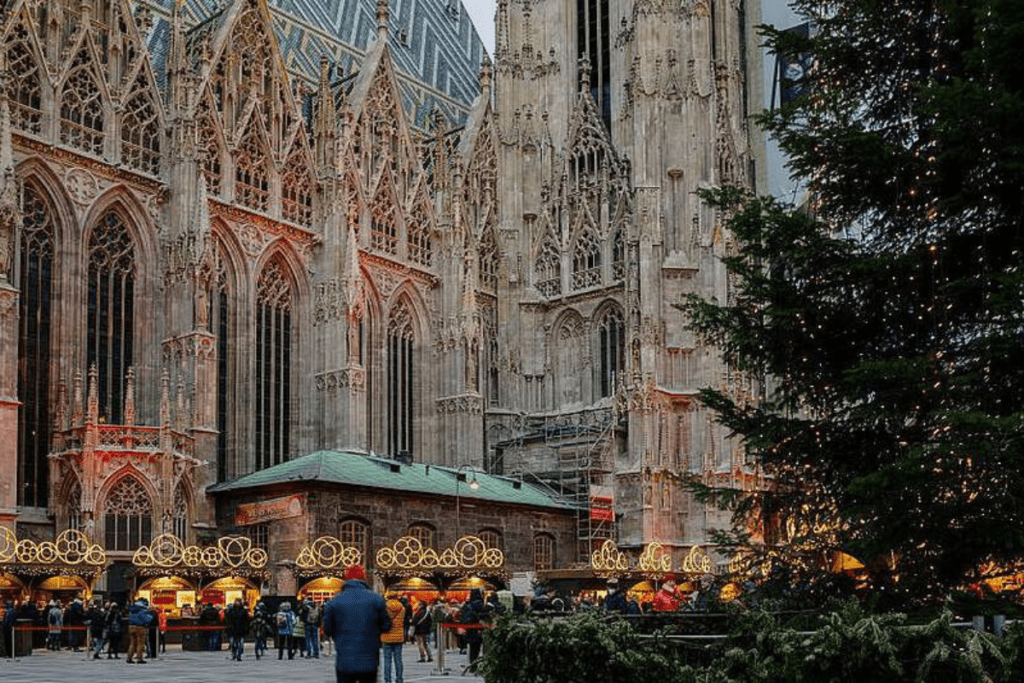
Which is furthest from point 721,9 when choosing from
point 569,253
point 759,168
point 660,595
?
point 660,595

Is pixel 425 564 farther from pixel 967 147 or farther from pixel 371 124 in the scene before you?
pixel 967 147

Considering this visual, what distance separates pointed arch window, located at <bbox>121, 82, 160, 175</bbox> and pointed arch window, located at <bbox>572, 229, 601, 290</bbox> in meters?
18.9

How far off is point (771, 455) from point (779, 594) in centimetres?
147

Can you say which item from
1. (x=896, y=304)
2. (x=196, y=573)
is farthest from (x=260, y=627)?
(x=896, y=304)

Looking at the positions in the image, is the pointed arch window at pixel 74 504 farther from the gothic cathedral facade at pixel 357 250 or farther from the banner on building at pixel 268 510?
the banner on building at pixel 268 510

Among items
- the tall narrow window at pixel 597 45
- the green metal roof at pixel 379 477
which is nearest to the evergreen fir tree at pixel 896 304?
the green metal roof at pixel 379 477

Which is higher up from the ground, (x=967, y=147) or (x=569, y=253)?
(x=569, y=253)

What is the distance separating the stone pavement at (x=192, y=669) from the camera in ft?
67.5

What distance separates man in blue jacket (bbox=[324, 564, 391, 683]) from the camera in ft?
37.8

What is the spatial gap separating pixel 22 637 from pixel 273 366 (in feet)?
57.5

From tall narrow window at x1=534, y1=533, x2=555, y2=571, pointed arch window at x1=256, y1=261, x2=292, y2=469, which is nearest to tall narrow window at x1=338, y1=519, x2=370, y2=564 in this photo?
pointed arch window at x1=256, y1=261, x2=292, y2=469

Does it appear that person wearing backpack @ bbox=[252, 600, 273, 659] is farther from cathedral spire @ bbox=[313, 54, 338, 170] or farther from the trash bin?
cathedral spire @ bbox=[313, 54, 338, 170]

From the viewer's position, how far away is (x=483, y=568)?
1501 inches

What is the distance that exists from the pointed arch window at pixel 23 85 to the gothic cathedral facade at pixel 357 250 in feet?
0.27
